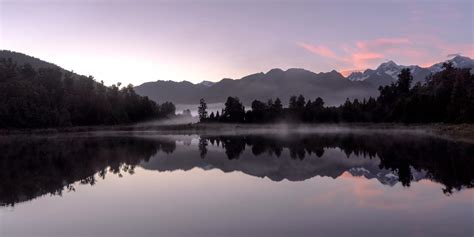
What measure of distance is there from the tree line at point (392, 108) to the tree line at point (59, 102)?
28.4 m

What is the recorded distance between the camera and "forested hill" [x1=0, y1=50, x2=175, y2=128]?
120812 millimetres

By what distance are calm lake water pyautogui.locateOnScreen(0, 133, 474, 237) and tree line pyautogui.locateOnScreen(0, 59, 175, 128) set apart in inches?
3775

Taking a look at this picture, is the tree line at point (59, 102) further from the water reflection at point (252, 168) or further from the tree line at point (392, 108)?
the water reflection at point (252, 168)

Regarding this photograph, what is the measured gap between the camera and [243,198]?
19266 millimetres

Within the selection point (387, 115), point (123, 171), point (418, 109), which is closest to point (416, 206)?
point (123, 171)

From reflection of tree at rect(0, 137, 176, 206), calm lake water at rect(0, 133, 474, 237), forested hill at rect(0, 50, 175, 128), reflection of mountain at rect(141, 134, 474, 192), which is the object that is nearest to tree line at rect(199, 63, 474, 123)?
forested hill at rect(0, 50, 175, 128)

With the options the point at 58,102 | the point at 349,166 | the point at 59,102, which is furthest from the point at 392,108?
the point at 349,166

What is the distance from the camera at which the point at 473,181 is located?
73.0 feet

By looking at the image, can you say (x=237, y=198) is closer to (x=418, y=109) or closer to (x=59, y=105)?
(x=418, y=109)

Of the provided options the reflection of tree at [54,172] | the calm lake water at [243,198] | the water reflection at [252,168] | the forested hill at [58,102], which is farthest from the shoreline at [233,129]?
the calm lake water at [243,198]

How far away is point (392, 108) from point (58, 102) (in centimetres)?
9681

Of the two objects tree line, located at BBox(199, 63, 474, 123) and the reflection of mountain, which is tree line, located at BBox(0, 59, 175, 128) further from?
the reflection of mountain

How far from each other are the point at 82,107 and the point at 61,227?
13068 cm

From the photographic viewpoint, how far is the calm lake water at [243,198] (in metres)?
14.2
